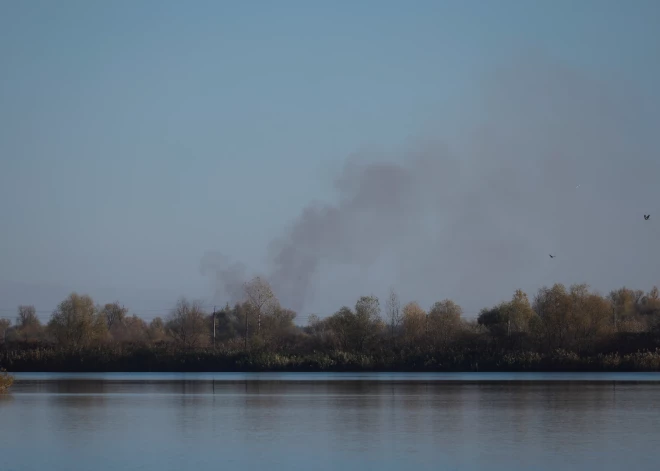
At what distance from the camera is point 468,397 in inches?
1055

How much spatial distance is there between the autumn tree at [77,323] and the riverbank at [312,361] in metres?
4.18

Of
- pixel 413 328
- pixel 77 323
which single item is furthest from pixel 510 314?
pixel 77 323

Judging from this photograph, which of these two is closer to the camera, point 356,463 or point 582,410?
point 356,463

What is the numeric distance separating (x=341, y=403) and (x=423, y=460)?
11.4 metres

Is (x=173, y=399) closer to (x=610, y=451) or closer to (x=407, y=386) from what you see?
(x=407, y=386)

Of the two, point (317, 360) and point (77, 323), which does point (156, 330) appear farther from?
point (317, 360)

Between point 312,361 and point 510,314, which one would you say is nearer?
point 312,361

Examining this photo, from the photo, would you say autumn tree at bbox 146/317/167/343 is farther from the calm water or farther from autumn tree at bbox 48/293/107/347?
the calm water

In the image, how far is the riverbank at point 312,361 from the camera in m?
45.0

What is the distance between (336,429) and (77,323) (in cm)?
4185

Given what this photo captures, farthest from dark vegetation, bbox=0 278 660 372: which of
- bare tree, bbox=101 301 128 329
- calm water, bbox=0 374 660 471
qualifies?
bare tree, bbox=101 301 128 329

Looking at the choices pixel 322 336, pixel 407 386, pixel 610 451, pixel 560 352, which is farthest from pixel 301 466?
pixel 322 336

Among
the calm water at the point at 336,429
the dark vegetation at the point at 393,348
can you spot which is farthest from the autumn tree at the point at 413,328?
the calm water at the point at 336,429

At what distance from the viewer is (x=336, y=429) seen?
18.5 meters
